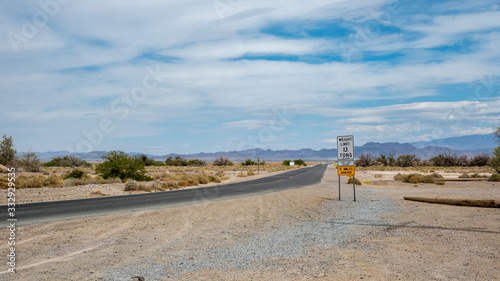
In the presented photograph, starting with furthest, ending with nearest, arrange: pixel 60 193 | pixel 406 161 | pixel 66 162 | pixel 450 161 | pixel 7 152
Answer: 1. pixel 406 161
2. pixel 450 161
3. pixel 66 162
4. pixel 7 152
5. pixel 60 193

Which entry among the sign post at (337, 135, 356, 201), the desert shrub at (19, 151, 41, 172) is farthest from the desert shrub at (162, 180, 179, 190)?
the desert shrub at (19, 151, 41, 172)

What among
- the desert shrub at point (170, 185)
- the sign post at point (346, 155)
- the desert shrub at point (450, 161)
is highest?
the sign post at point (346, 155)

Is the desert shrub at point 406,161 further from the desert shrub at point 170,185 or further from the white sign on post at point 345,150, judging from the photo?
the white sign on post at point 345,150

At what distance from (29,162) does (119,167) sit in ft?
84.6

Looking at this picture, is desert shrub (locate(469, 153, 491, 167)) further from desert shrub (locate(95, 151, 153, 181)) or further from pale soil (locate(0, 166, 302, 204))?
pale soil (locate(0, 166, 302, 204))

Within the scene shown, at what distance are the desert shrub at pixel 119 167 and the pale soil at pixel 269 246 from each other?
2463 centimetres

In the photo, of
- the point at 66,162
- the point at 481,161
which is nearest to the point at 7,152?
the point at 66,162

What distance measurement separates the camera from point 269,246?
9.79 meters

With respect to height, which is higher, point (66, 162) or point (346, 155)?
point (346, 155)

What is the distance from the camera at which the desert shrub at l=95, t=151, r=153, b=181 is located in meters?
39.5

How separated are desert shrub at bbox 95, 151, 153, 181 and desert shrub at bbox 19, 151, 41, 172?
75.8ft

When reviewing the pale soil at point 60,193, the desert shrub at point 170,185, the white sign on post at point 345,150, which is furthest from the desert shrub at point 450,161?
the pale soil at point 60,193

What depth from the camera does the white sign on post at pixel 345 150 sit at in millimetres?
19516

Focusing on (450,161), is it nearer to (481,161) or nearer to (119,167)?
(481,161)
